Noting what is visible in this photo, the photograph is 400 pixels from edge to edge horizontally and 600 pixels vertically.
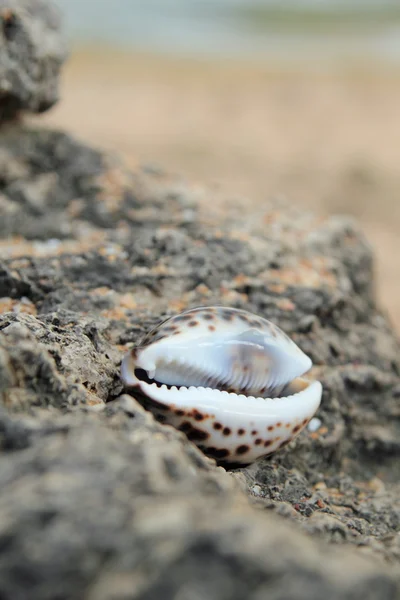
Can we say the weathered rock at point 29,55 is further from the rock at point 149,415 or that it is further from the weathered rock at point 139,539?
the weathered rock at point 139,539

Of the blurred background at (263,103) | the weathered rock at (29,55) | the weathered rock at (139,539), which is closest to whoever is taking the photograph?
the weathered rock at (139,539)

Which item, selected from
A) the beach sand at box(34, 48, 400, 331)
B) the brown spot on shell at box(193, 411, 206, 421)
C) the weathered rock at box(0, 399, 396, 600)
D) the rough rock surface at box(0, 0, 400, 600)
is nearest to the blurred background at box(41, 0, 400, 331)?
the beach sand at box(34, 48, 400, 331)

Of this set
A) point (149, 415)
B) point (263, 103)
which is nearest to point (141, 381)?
point (149, 415)

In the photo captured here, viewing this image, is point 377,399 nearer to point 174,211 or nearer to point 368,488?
point 368,488

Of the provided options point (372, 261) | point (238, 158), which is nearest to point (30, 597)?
point (372, 261)

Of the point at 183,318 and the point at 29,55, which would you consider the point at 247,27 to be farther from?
the point at 183,318

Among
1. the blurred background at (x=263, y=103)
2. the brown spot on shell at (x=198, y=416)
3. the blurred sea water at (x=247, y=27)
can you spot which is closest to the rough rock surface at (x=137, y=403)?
the brown spot on shell at (x=198, y=416)

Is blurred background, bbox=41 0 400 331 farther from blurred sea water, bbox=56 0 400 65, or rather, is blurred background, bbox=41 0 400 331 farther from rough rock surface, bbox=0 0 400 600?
rough rock surface, bbox=0 0 400 600

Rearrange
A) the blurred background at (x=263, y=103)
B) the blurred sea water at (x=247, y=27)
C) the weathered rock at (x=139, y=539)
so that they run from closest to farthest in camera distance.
Answer: the weathered rock at (x=139, y=539)
the blurred background at (x=263, y=103)
the blurred sea water at (x=247, y=27)
